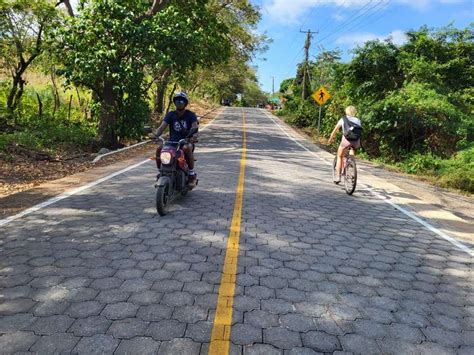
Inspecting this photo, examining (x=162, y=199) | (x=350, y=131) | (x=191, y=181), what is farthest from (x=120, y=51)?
(x=162, y=199)

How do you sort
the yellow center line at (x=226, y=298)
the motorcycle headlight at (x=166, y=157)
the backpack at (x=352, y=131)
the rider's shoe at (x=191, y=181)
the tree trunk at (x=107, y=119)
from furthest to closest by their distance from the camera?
the tree trunk at (x=107, y=119) < the backpack at (x=352, y=131) < the rider's shoe at (x=191, y=181) < the motorcycle headlight at (x=166, y=157) < the yellow center line at (x=226, y=298)

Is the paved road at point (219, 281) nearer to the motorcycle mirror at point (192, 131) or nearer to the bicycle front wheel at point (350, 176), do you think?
the motorcycle mirror at point (192, 131)

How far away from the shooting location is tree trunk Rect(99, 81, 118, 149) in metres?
14.9

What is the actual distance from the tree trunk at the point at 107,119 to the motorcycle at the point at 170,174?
8.78 m

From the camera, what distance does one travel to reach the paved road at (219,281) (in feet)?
10.8

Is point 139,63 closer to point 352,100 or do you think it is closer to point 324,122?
point 352,100

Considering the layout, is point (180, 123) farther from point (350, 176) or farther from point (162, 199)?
point (350, 176)

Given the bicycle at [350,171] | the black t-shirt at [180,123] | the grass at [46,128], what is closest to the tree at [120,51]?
the grass at [46,128]

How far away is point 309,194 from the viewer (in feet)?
29.2

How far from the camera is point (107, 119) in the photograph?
49.5 ft

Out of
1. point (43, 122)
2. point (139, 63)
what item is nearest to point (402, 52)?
point (139, 63)

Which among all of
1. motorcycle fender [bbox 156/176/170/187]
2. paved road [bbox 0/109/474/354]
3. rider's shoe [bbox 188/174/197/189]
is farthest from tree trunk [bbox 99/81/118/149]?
motorcycle fender [bbox 156/176/170/187]

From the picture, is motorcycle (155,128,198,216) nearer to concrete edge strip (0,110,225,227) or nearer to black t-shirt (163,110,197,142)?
black t-shirt (163,110,197,142)

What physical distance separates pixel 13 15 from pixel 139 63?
17.9ft
